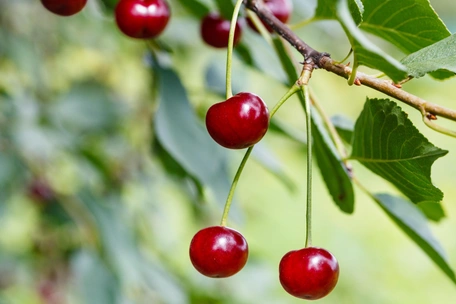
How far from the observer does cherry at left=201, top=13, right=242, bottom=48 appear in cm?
106

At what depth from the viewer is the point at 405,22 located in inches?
30.1

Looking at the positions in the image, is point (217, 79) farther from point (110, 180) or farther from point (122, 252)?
point (110, 180)

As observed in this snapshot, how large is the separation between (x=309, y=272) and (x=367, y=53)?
0.25 meters

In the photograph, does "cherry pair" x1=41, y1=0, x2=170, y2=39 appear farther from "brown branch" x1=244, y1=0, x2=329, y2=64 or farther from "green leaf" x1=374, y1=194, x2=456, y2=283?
"green leaf" x1=374, y1=194, x2=456, y2=283

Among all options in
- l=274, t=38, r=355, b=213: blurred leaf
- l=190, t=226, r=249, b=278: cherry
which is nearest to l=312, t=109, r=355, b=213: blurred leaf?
l=274, t=38, r=355, b=213: blurred leaf

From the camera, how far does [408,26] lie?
0.77 m

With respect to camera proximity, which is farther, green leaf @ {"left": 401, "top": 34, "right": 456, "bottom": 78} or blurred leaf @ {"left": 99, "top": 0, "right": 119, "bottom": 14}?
blurred leaf @ {"left": 99, "top": 0, "right": 119, "bottom": 14}

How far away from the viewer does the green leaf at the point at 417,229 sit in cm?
90

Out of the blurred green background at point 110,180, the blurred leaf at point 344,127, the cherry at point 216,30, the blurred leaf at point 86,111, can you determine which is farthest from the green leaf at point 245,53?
the blurred leaf at point 86,111

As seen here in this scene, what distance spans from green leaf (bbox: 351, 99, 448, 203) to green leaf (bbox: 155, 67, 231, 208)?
0.38 meters

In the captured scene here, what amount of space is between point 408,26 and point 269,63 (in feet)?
1.49

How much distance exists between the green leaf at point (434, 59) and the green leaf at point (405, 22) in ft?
0.22

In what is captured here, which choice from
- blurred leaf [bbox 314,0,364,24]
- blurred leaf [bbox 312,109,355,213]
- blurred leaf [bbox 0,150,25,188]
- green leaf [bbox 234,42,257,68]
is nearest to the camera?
blurred leaf [bbox 314,0,364,24]

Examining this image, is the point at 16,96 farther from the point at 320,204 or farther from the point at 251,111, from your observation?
the point at 320,204
